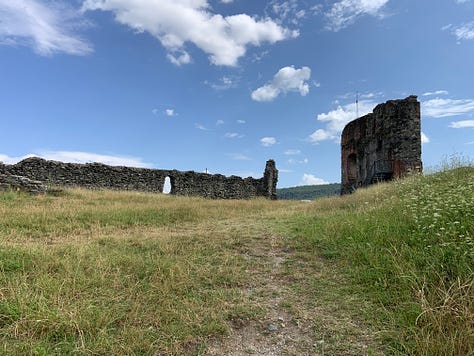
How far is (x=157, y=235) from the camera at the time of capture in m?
6.86

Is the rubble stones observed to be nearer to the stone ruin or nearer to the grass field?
the grass field

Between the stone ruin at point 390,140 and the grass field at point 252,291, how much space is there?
34.0 ft

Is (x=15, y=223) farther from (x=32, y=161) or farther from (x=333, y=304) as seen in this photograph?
(x=32, y=161)

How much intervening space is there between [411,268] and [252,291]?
1830mm

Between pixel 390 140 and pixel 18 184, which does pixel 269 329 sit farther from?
pixel 390 140

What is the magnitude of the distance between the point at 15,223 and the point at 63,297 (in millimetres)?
4826

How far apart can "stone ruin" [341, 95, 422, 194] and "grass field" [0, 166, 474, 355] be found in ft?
34.0

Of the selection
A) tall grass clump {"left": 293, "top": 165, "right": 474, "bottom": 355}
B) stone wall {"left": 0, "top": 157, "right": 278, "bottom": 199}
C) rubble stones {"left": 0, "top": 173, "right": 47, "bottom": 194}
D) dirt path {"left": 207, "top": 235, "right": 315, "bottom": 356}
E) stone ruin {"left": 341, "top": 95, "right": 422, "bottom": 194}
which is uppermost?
stone ruin {"left": 341, "top": 95, "right": 422, "bottom": 194}

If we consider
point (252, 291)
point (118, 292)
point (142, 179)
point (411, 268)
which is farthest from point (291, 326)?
point (142, 179)

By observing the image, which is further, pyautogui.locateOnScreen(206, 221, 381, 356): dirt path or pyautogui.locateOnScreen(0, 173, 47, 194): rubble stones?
pyautogui.locateOnScreen(0, 173, 47, 194): rubble stones

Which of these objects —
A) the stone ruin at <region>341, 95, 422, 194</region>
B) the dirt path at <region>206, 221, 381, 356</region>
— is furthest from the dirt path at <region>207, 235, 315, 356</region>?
the stone ruin at <region>341, 95, 422, 194</region>

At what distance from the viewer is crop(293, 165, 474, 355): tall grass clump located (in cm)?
276

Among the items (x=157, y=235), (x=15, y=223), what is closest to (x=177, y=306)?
(x=157, y=235)

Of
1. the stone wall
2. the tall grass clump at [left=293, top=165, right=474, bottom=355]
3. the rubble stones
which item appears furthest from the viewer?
the stone wall
